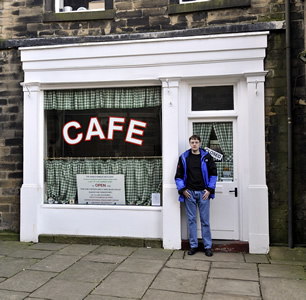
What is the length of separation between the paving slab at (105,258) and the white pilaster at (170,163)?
93 cm

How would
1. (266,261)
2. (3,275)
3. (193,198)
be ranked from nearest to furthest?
(3,275), (266,261), (193,198)

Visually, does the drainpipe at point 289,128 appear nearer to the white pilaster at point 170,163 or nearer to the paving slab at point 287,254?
the paving slab at point 287,254

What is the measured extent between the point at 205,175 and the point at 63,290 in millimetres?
2814

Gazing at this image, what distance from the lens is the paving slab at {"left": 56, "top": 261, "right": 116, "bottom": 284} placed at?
180 inches

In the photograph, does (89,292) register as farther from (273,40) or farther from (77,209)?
(273,40)

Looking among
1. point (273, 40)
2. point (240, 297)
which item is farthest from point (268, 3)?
point (240, 297)

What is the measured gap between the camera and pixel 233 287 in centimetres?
429

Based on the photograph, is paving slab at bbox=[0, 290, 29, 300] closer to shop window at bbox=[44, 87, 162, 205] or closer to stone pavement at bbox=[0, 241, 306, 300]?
stone pavement at bbox=[0, 241, 306, 300]

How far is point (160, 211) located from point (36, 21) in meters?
4.35

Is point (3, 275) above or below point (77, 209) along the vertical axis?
below

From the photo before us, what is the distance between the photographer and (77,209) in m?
6.48

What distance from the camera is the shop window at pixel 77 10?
6500mm

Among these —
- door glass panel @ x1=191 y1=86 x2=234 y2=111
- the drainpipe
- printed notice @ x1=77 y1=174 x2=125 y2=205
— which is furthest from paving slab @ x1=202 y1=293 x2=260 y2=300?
door glass panel @ x1=191 y1=86 x2=234 y2=111

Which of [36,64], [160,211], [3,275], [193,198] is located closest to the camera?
[3,275]
